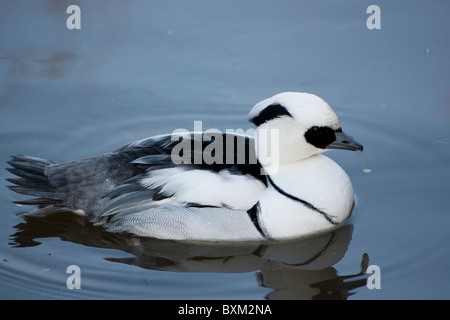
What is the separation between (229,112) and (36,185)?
2443mm

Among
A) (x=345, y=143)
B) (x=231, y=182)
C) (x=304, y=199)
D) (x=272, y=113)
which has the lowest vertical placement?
(x=304, y=199)

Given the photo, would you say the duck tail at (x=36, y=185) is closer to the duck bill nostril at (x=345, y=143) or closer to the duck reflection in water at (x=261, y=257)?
the duck reflection in water at (x=261, y=257)

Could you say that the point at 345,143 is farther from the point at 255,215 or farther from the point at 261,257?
the point at 261,257

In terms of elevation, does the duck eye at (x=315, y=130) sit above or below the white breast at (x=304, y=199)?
above

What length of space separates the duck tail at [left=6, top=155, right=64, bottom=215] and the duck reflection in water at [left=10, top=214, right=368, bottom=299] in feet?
0.82

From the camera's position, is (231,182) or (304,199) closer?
(231,182)

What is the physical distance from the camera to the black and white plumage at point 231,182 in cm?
574

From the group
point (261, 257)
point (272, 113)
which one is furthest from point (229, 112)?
point (261, 257)

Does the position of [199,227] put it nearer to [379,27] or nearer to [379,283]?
[379,283]

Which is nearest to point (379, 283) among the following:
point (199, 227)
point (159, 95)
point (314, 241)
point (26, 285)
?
point (314, 241)

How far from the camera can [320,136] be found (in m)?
5.80

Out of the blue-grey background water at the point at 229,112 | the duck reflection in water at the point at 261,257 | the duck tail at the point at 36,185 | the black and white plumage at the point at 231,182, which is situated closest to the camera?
the duck reflection in water at the point at 261,257

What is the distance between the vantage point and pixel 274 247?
232 inches

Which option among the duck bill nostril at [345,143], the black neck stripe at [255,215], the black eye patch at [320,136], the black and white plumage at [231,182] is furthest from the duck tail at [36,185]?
the duck bill nostril at [345,143]
